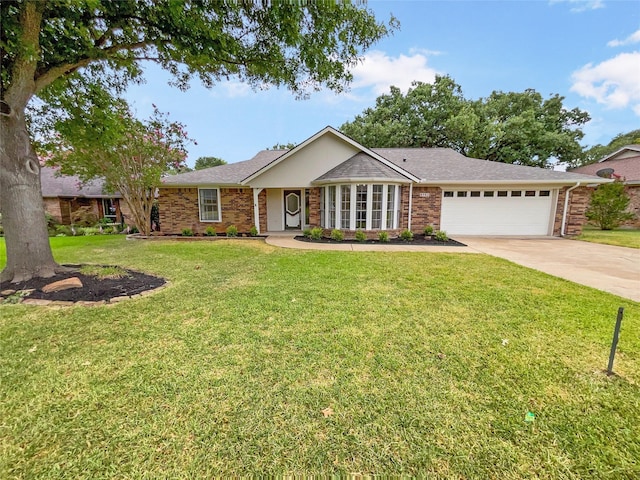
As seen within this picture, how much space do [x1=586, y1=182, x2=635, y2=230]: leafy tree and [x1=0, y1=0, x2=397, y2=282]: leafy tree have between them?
50.1 feet

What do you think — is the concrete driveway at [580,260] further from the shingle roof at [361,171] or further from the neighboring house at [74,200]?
the neighboring house at [74,200]

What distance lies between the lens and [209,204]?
13508 mm

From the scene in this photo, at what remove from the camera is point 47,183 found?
707 inches

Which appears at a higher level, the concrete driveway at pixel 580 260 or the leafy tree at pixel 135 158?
the leafy tree at pixel 135 158

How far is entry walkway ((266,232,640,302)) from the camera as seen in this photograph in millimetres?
5500

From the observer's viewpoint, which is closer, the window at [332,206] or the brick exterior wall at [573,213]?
the window at [332,206]

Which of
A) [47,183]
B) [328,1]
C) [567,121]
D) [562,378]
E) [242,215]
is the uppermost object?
[567,121]

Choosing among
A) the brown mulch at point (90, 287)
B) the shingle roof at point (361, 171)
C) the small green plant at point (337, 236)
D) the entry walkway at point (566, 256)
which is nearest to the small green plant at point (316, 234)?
the small green plant at point (337, 236)

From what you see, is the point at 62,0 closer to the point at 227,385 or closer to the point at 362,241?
the point at 227,385

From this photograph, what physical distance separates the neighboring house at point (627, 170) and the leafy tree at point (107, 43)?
19.4 m

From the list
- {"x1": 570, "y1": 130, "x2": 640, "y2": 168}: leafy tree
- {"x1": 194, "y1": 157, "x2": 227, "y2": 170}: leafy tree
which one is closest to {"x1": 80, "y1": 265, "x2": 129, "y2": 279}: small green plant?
{"x1": 570, "y1": 130, "x2": 640, "y2": 168}: leafy tree

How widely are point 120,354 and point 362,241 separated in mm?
8747

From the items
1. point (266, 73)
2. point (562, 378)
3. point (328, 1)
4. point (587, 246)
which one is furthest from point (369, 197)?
point (562, 378)

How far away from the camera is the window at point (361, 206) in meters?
10.9
